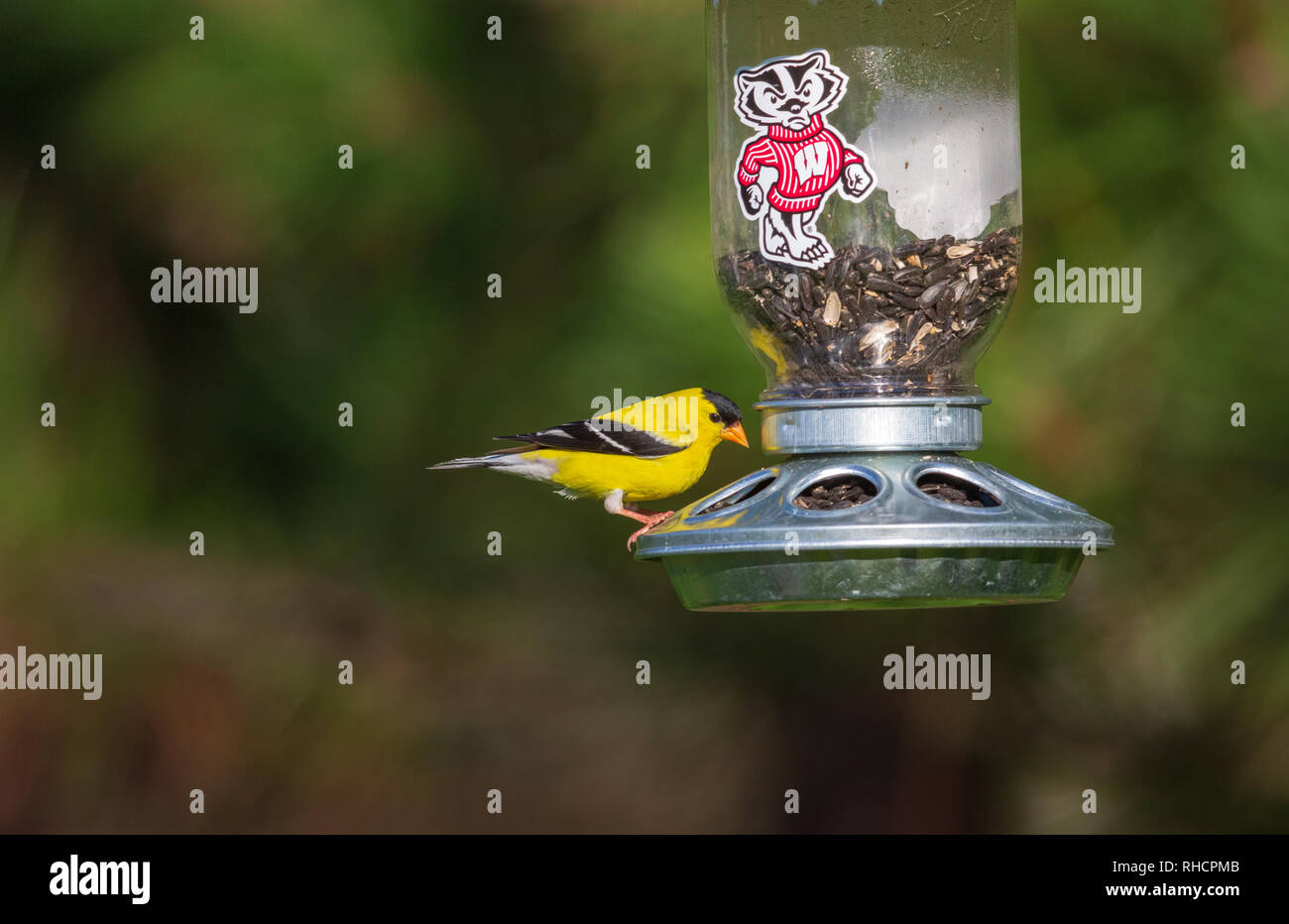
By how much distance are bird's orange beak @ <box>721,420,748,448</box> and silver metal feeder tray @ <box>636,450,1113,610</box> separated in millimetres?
1789

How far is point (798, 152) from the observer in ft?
11.9

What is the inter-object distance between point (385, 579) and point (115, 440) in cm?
106

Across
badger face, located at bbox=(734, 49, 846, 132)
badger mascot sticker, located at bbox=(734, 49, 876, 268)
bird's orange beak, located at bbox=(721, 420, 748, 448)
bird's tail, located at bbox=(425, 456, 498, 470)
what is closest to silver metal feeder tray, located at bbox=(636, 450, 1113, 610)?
badger mascot sticker, located at bbox=(734, 49, 876, 268)

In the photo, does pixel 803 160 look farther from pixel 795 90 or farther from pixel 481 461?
pixel 481 461

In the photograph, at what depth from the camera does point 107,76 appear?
534cm

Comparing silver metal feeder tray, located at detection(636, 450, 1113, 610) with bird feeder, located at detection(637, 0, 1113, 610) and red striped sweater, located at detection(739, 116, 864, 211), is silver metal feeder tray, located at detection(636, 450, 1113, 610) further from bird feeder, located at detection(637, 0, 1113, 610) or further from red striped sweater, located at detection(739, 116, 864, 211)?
red striped sweater, located at detection(739, 116, 864, 211)

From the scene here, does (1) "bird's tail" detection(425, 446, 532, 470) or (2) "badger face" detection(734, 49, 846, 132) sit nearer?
(2) "badger face" detection(734, 49, 846, 132)

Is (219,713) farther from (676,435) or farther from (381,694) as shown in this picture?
(676,435)

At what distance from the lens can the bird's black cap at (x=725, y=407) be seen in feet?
16.4

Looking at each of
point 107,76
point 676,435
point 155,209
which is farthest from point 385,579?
point 107,76

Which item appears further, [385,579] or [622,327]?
[385,579]

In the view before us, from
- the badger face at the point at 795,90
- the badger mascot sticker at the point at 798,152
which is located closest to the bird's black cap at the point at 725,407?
the badger mascot sticker at the point at 798,152

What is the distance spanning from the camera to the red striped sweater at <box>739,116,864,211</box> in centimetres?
361

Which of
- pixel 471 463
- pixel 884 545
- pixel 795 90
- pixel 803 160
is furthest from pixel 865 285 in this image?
pixel 471 463
